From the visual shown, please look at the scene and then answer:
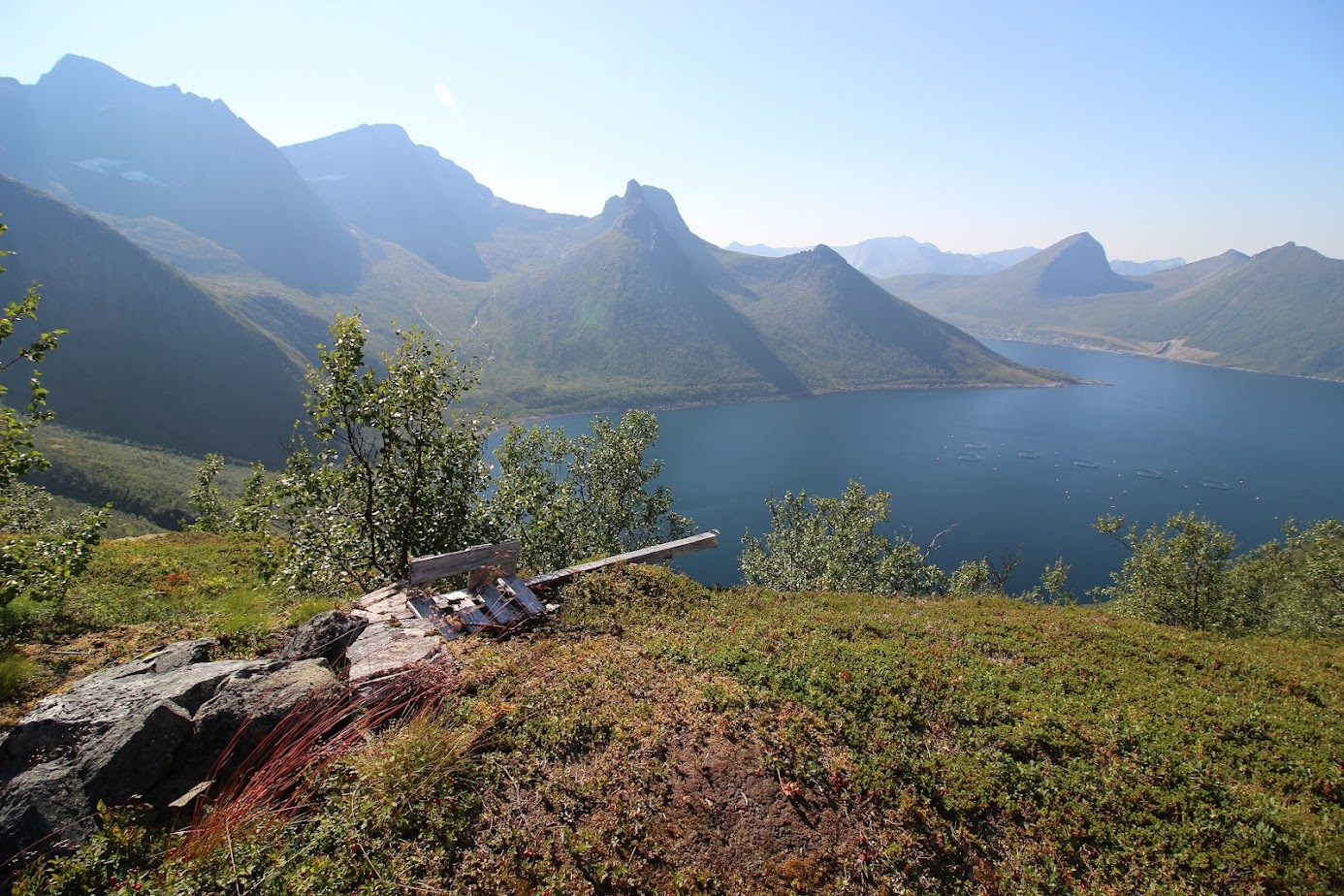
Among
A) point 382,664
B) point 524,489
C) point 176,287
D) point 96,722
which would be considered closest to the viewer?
point 96,722

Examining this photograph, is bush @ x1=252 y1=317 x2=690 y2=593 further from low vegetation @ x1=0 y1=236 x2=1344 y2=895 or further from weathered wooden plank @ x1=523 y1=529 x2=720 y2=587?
weathered wooden plank @ x1=523 y1=529 x2=720 y2=587

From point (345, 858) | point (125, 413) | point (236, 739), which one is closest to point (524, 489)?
point (236, 739)

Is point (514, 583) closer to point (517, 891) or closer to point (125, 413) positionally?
point (517, 891)

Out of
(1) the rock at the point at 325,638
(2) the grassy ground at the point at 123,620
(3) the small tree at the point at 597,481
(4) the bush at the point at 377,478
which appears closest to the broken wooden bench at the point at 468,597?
(1) the rock at the point at 325,638

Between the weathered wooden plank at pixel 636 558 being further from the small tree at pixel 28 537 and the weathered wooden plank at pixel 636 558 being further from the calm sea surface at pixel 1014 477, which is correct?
the calm sea surface at pixel 1014 477

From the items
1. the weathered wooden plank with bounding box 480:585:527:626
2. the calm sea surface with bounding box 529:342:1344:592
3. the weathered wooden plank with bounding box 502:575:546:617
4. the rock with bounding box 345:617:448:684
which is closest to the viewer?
the rock with bounding box 345:617:448:684

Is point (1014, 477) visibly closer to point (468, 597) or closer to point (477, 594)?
point (477, 594)

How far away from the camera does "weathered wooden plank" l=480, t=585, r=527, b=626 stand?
1160 cm

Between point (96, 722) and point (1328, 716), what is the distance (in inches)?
812

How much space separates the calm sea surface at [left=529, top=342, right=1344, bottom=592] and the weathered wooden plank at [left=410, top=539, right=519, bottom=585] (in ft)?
252

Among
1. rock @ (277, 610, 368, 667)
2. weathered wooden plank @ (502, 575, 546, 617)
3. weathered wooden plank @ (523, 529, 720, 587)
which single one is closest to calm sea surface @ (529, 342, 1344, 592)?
weathered wooden plank @ (523, 529, 720, 587)

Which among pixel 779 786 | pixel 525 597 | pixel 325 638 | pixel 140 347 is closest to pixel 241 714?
pixel 325 638

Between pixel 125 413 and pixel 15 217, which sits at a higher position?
pixel 15 217

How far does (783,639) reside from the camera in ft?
39.3
